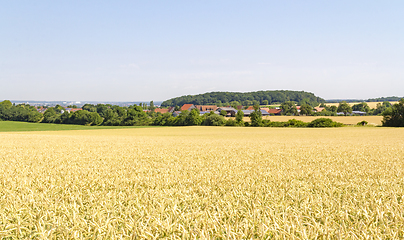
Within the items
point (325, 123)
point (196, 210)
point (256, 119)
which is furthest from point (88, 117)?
point (196, 210)

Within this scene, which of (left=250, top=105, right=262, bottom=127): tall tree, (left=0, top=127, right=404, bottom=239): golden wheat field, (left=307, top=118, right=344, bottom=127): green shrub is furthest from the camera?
(left=250, top=105, right=262, bottom=127): tall tree

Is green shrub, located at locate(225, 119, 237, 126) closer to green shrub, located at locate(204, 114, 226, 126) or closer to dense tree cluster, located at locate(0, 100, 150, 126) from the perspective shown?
green shrub, located at locate(204, 114, 226, 126)

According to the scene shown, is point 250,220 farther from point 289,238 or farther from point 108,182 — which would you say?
point 108,182

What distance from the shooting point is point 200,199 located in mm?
3541

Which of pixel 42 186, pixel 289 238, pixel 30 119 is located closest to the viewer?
pixel 289 238

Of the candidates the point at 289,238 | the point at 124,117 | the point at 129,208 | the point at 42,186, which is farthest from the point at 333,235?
the point at 124,117

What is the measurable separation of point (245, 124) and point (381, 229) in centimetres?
7018

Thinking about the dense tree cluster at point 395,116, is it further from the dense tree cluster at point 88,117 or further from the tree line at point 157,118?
the dense tree cluster at point 88,117

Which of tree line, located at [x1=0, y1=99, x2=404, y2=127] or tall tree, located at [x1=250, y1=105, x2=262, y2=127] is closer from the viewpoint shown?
tree line, located at [x1=0, y1=99, x2=404, y2=127]

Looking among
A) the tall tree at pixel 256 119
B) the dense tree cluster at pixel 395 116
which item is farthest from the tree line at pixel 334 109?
the tall tree at pixel 256 119

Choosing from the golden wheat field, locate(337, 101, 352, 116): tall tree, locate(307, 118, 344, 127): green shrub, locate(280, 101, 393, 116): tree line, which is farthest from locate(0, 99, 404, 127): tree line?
the golden wheat field

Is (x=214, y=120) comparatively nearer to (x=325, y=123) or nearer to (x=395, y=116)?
(x=325, y=123)

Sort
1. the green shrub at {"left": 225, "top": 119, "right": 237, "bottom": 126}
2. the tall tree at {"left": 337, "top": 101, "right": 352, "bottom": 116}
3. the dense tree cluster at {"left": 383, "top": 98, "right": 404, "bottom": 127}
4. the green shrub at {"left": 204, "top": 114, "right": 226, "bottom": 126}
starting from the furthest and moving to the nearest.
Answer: the tall tree at {"left": 337, "top": 101, "right": 352, "bottom": 116} → the green shrub at {"left": 204, "top": 114, "right": 226, "bottom": 126} → the green shrub at {"left": 225, "top": 119, "right": 237, "bottom": 126} → the dense tree cluster at {"left": 383, "top": 98, "right": 404, "bottom": 127}

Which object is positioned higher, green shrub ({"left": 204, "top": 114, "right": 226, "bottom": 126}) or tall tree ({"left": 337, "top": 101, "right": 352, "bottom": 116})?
tall tree ({"left": 337, "top": 101, "right": 352, "bottom": 116})
